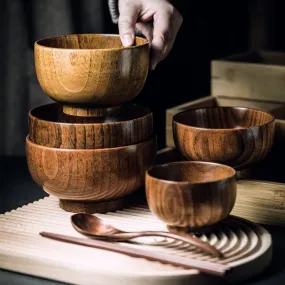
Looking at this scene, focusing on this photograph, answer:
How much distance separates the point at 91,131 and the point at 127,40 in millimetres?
159

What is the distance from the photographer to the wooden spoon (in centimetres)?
100

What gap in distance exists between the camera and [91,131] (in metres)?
1.12

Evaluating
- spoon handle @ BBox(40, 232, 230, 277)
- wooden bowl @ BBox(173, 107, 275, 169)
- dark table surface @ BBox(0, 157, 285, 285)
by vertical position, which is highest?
wooden bowl @ BBox(173, 107, 275, 169)

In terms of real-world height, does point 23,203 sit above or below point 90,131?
below

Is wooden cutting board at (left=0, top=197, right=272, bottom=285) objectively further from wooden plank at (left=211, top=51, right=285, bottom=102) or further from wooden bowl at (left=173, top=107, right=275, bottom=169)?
wooden plank at (left=211, top=51, right=285, bottom=102)

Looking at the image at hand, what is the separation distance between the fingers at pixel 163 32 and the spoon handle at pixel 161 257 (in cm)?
31

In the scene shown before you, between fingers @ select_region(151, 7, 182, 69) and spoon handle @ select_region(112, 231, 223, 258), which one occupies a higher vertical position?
fingers @ select_region(151, 7, 182, 69)

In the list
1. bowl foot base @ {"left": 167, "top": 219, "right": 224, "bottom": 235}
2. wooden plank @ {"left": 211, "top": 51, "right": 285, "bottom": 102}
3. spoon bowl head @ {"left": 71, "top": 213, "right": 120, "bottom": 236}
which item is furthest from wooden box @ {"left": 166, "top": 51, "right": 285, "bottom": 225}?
spoon bowl head @ {"left": 71, "top": 213, "right": 120, "bottom": 236}

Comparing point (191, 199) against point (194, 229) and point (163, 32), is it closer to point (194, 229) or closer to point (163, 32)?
point (194, 229)

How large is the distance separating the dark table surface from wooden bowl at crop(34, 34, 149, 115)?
256 millimetres

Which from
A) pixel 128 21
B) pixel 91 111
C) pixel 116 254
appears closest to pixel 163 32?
pixel 128 21

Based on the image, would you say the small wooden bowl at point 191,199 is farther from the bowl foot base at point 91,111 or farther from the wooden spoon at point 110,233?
the bowl foot base at point 91,111

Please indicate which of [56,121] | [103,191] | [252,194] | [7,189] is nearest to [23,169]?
[7,189]

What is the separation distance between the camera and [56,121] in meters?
Result: 1.24
